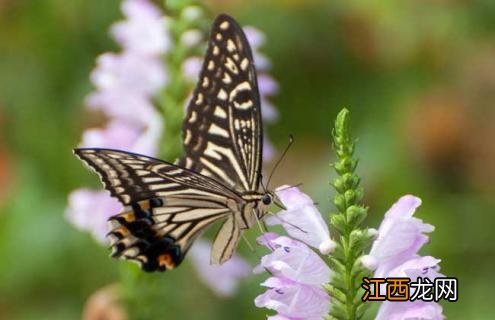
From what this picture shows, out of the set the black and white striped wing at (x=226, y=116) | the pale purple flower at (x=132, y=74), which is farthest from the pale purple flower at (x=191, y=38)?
the black and white striped wing at (x=226, y=116)

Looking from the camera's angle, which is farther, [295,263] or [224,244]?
[224,244]

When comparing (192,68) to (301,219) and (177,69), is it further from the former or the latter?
(301,219)

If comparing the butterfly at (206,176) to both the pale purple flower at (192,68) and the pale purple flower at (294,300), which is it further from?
the pale purple flower at (294,300)

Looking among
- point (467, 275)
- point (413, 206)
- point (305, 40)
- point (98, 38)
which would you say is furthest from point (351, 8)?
point (413, 206)

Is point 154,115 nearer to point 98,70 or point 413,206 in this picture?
point 98,70

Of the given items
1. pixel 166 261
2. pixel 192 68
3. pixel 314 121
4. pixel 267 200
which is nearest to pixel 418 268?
pixel 267 200

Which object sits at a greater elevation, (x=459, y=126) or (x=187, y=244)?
(x=459, y=126)

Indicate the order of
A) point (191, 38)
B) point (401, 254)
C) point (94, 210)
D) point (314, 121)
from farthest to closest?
point (314, 121) → point (94, 210) → point (191, 38) → point (401, 254)
